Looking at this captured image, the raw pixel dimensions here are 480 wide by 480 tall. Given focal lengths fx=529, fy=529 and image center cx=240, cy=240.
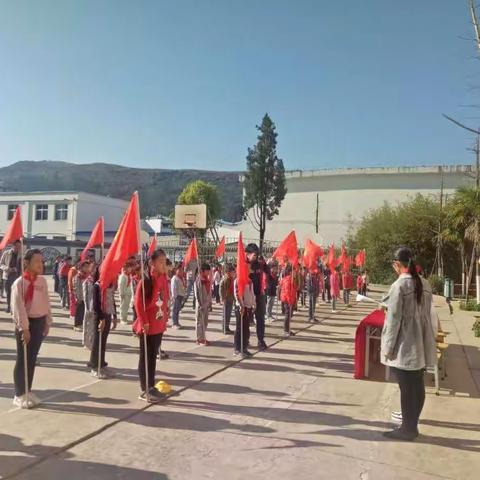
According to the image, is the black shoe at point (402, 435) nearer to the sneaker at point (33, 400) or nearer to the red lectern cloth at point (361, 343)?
the red lectern cloth at point (361, 343)

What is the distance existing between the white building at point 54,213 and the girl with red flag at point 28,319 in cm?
5335

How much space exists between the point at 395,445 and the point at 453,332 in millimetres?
10706

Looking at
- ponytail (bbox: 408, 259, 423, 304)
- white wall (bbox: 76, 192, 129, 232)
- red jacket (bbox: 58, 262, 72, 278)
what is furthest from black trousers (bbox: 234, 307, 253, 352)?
white wall (bbox: 76, 192, 129, 232)

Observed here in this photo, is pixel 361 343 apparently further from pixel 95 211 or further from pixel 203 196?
pixel 95 211

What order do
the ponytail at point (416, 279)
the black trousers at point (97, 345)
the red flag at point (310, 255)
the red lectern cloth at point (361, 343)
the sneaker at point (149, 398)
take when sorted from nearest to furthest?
the ponytail at point (416, 279) < the sneaker at point (149, 398) < the black trousers at point (97, 345) < the red lectern cloth at point (361, 343) < the red flag at point (310, 255)

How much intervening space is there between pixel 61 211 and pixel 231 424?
57.2 m

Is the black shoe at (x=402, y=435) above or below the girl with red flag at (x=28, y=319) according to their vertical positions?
below

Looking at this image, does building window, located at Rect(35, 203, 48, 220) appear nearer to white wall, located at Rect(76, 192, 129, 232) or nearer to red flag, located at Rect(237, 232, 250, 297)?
white wall, located at Rect(76, 192, 129, 232)

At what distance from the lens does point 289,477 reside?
4.39 meters

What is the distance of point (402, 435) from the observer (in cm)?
543

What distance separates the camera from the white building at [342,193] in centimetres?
5822

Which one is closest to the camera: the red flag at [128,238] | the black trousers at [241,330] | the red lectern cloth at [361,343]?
the red flag at [128,238]

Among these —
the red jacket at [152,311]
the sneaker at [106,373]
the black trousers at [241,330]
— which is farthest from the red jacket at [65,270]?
the red jacket at [152,311]

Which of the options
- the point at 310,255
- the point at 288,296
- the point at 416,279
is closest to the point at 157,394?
the point at 416,279
